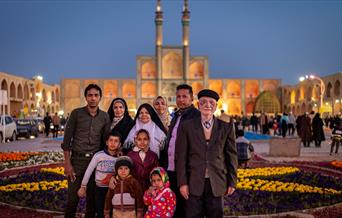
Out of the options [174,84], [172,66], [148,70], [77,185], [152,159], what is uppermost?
[172,66]

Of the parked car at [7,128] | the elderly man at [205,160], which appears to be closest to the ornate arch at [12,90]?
the parked car at [7,128]

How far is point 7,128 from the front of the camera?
20781mm

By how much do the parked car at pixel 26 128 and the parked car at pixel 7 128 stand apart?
2.25 meters

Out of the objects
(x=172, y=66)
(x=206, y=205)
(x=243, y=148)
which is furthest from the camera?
(x=172, y=66)

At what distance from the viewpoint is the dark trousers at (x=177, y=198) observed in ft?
13.8

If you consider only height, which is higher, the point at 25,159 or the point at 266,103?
the point at 266,103

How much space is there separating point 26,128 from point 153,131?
70.4ft

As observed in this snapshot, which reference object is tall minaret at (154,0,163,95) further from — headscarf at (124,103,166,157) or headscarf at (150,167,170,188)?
headscarf at (150,167,170,188)

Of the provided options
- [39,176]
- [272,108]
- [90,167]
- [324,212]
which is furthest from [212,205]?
[272,108]

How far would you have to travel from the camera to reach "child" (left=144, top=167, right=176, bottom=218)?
400 centimetres

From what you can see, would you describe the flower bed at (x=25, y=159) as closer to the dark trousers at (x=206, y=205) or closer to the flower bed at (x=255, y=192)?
the flower bed at (x=255, y=192)

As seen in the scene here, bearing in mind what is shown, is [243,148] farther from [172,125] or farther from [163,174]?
[163,174]

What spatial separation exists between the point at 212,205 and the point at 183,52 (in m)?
53.1

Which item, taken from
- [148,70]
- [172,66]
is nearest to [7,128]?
[148,70]
